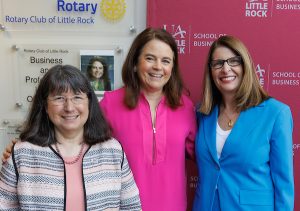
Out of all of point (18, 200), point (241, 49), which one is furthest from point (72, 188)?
point (241, 49)

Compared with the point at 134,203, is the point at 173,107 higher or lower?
higher

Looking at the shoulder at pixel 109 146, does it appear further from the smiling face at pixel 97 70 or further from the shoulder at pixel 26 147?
the smiling face at pixel 97 70

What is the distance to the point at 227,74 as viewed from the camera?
1.48 m

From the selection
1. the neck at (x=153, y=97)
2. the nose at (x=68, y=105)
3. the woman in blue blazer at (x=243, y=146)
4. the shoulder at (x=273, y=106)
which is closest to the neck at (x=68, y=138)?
the nose at (x=68, y=105)

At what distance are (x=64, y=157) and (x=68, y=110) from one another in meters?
0.20

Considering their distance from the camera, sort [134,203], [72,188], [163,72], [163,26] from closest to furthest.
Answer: [72,188] → [134,203] → [163,72] → [163,26]

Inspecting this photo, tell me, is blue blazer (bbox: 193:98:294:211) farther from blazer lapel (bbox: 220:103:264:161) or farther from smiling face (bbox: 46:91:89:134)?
smiling face (bbox: 46:91:89:134)

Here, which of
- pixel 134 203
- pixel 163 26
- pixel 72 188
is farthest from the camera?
pixel 163 26

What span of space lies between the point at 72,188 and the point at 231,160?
703 millimetres

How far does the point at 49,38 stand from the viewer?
2.01 meters

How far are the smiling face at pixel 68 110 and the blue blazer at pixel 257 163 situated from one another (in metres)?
0.63

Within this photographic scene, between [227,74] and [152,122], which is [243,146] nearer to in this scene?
[227,74]

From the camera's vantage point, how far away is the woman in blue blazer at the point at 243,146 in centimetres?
141

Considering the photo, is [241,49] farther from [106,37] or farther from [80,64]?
[80,64]
